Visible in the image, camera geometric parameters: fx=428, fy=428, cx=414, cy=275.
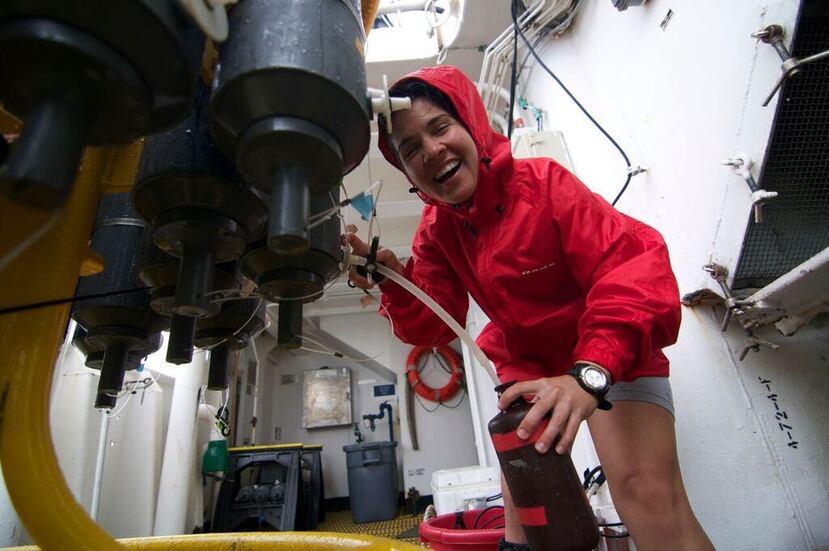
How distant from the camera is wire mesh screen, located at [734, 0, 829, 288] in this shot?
2.70 ft

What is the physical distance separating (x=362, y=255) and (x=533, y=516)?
19.3 inches

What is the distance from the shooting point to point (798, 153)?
91cm

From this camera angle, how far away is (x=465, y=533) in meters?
1.26

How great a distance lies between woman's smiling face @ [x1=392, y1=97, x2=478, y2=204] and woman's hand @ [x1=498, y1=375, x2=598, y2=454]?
48 centimetres

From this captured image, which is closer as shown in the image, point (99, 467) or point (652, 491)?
point (652, 491)

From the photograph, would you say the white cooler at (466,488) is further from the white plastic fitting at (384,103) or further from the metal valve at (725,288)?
the white plastic fitting at (384,103)

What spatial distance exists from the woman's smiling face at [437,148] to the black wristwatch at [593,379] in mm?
462

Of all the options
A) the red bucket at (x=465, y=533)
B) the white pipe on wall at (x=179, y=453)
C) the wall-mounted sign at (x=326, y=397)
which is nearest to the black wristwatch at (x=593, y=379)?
the red bucket at (x=465, y=533)

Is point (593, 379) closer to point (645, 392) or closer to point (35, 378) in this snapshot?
point (645, 392)

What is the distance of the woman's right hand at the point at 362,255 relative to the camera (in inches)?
30.1

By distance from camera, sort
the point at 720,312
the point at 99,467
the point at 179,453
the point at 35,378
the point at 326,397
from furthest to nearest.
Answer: the point at 326,397 < the point at 179,453 < the point at 99,467 < the point at 720,312 < the point at 35,378

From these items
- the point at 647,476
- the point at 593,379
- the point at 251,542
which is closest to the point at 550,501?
the point at 593,379

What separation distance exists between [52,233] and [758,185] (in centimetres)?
120

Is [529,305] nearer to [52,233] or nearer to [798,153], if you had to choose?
[798,153]
